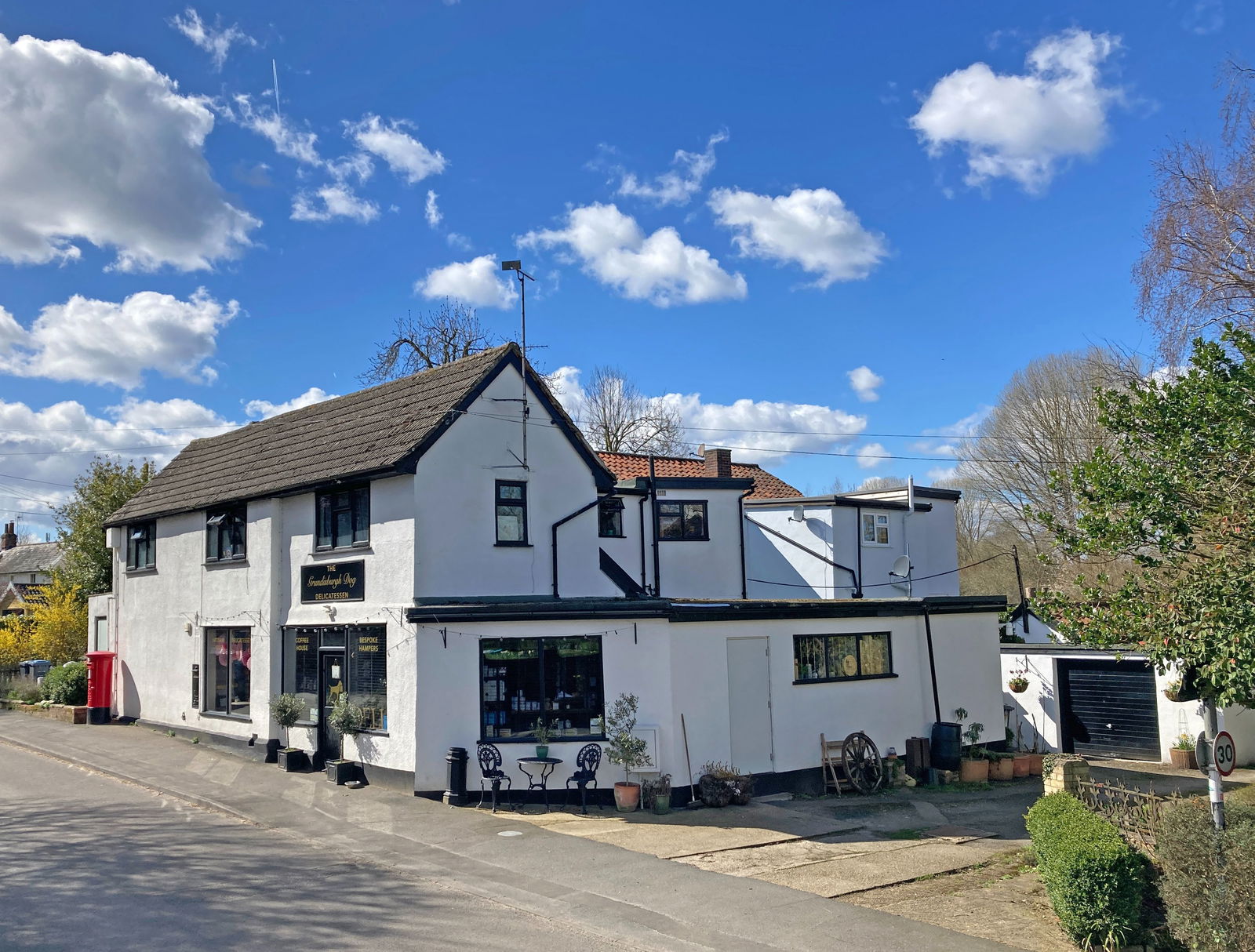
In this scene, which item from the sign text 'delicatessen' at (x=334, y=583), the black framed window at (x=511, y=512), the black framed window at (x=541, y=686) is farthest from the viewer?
the black framed window at (x=511, y=512)

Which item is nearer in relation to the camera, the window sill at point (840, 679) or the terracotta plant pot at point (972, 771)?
the window sill at point (840, 679)

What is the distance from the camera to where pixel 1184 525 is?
10.3m

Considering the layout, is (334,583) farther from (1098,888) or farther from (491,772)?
(1098,888)

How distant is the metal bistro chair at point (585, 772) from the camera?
15.8m

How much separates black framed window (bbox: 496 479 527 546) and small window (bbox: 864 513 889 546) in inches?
592

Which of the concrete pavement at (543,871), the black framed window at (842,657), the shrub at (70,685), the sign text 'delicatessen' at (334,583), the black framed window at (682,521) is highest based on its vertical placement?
the black framed window at (682,521)

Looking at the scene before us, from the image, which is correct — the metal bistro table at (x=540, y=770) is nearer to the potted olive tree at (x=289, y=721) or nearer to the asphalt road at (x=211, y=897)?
the asphalt road at (x=211, y=897)

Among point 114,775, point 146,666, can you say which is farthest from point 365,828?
point 146,666

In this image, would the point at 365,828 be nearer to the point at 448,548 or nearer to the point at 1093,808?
the point at 448,548

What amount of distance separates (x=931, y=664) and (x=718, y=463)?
11.7 m

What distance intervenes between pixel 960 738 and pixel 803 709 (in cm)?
427

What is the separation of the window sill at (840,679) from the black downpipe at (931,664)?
1.07 m

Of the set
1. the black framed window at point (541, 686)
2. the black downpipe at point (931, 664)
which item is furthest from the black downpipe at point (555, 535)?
the black downpipe at point (931, 664)

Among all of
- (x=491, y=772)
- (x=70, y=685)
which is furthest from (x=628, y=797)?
(x=70, y=685)
